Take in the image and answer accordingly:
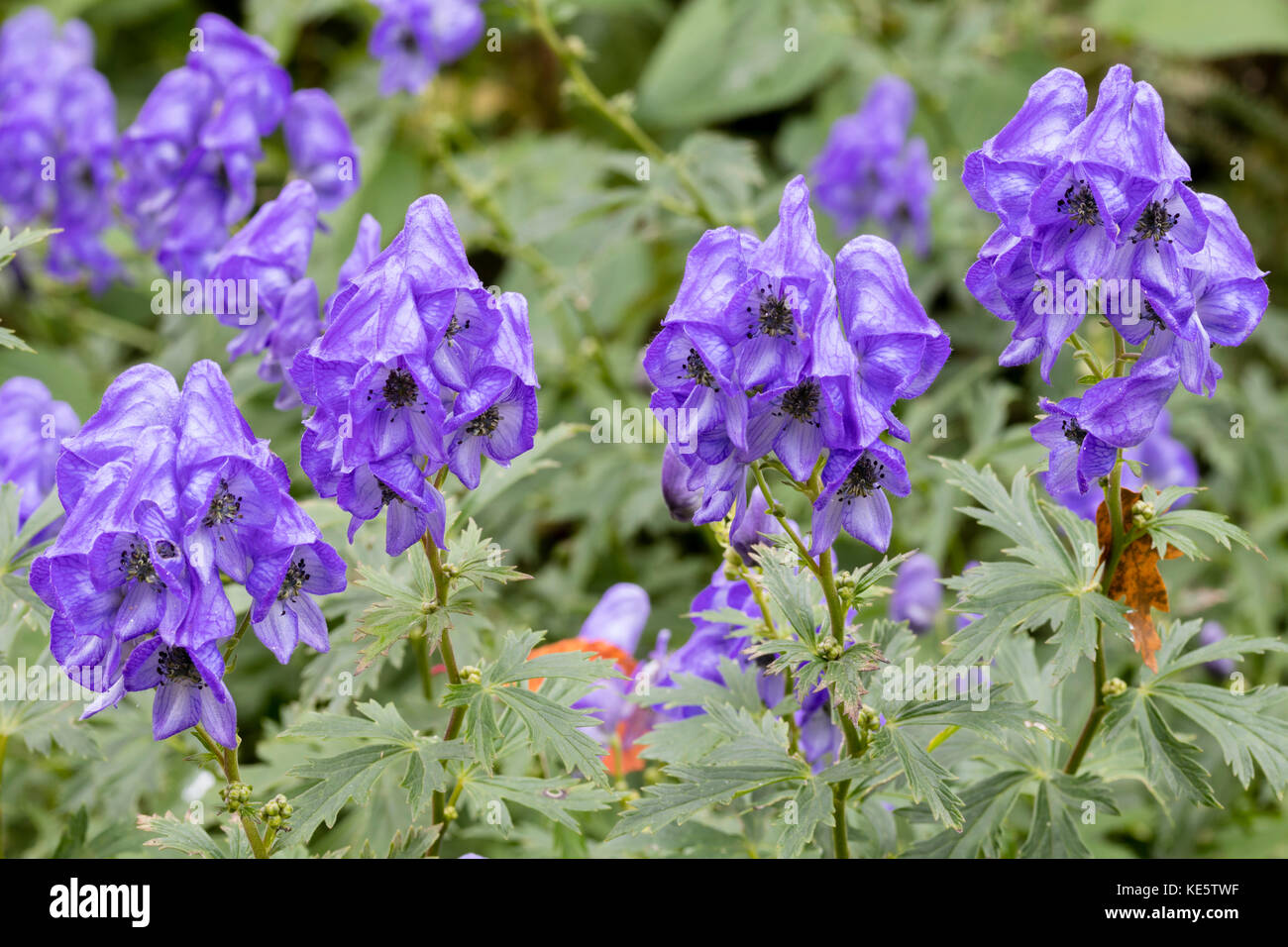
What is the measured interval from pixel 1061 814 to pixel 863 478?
1.93 ft

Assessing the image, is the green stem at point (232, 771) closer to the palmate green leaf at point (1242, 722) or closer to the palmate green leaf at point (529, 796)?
the palmate green leaf at point (529, 796)

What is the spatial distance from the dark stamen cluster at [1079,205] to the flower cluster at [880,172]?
7.51 feet

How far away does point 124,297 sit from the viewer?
4.85 metres

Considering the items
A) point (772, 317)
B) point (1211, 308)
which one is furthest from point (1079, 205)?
point (772, 317)

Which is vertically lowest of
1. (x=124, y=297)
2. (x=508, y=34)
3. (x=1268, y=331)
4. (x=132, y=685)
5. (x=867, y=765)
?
(x=867, y=765)

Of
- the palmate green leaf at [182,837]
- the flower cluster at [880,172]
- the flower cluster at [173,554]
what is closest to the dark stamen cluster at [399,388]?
the flower cluster at [173,554]

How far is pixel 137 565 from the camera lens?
53.0 inches

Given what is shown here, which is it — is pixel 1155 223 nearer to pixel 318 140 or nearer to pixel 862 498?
pixel 862 498

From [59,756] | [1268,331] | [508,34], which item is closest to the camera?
[59,756]

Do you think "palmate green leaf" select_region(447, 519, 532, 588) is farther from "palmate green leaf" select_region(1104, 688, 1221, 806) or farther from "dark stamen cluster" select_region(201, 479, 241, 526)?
"palmate green leaf" select_region(1104, 688, 1221, 806)

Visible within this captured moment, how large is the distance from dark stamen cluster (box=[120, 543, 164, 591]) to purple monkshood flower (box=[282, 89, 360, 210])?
143cm
